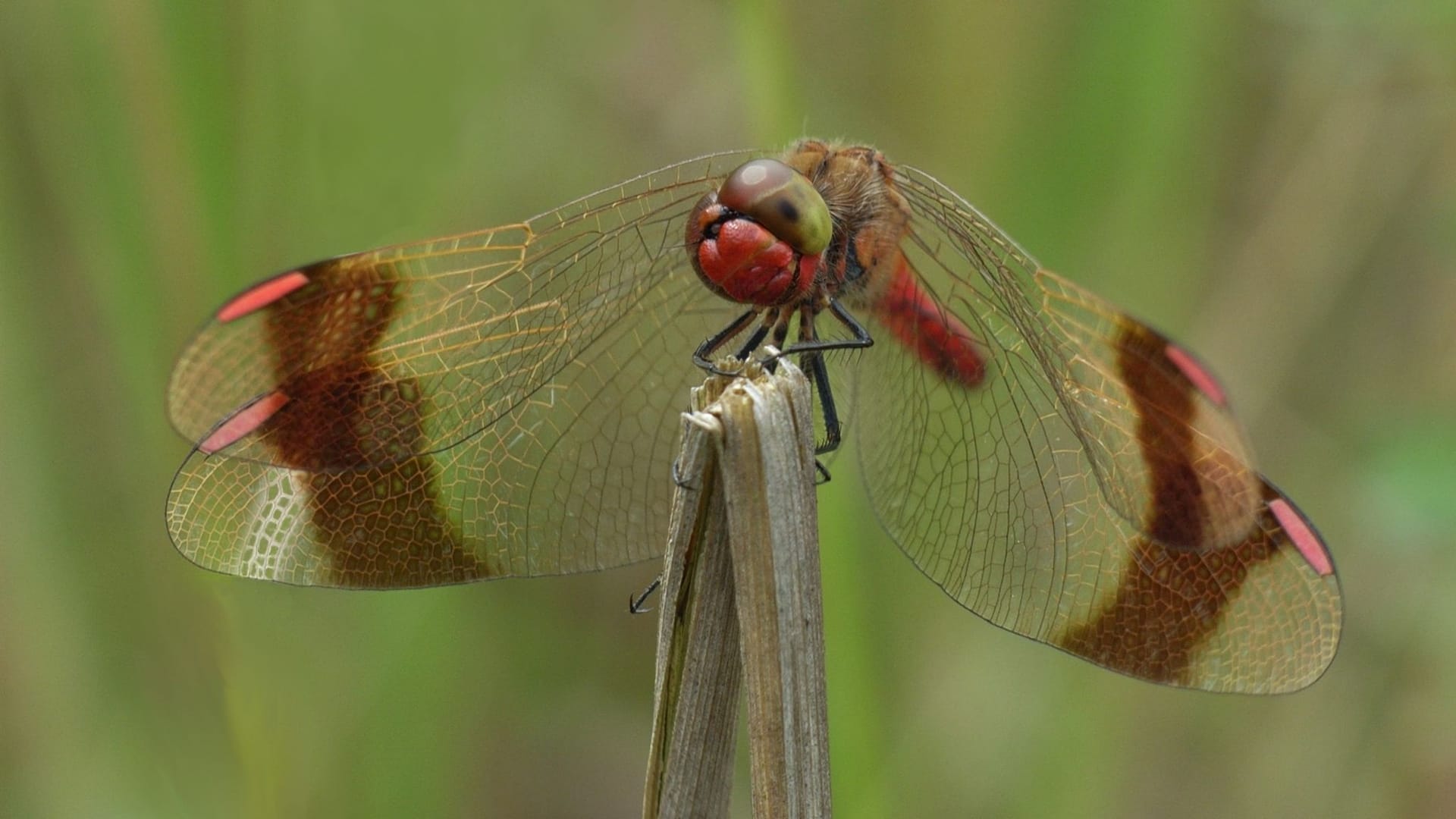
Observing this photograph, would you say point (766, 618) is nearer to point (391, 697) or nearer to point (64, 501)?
point (391, 697)

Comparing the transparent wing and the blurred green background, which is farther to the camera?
the blurred green background

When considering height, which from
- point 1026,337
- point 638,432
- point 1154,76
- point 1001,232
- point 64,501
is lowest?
point 64,501

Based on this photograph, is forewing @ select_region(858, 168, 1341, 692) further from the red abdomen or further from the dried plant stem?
the dried plant stem

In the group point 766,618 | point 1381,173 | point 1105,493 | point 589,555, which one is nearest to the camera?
point 766,618

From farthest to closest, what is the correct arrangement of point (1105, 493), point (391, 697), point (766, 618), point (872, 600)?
1. point (872, 600)
2. point (391, 697)
3. point (1105, 493)
4. point (766, 618)

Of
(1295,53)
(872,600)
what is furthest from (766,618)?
(1295,53)

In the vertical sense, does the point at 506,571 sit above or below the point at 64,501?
above

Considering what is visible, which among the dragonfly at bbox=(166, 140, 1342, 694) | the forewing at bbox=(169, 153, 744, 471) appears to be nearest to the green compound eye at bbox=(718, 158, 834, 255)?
the dragonfly at bbox=(166, 140, 1342, 694)

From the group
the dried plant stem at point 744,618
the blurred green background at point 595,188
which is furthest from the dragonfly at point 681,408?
the dried plant stem at point 744,618

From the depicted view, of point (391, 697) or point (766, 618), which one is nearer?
point (766, 618)
